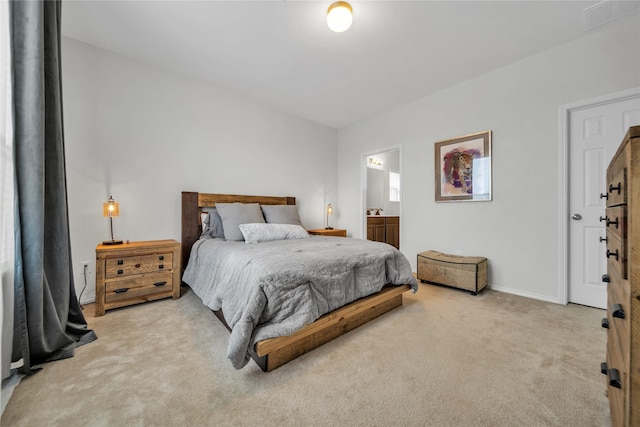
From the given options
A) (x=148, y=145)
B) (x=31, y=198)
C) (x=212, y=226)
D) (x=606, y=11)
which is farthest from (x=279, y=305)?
(x=606, y=11)

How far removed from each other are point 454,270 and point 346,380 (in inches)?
81.1

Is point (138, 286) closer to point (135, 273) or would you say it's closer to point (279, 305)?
point (135, 273)

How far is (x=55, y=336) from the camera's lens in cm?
156

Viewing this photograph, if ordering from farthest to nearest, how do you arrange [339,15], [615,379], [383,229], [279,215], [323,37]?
[383,229] < [279,215] < [323,37] < [339,15] < [615,379]

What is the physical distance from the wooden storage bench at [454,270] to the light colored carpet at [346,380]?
2.21 ft

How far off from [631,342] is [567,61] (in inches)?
116

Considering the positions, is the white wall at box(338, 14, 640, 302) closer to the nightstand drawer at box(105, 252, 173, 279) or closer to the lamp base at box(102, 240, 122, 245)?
the nightstand drawer at box(105, 252, 173, 279)

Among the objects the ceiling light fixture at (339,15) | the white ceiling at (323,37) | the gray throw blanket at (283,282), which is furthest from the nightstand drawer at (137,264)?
the ceiling light fixture at (339,15)

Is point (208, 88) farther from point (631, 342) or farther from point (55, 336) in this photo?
point (631, 342)

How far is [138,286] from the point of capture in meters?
2.36

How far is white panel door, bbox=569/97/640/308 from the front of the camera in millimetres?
2252

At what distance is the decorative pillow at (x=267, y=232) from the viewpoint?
2.70m

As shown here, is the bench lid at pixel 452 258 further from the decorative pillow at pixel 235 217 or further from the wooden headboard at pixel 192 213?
the wooden headboard at pixel 192 213

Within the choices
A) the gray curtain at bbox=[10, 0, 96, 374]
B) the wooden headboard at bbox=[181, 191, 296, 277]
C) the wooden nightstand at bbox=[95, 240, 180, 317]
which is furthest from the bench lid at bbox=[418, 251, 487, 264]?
the gray curtain at bbox=[10, 0, 96, 374]
